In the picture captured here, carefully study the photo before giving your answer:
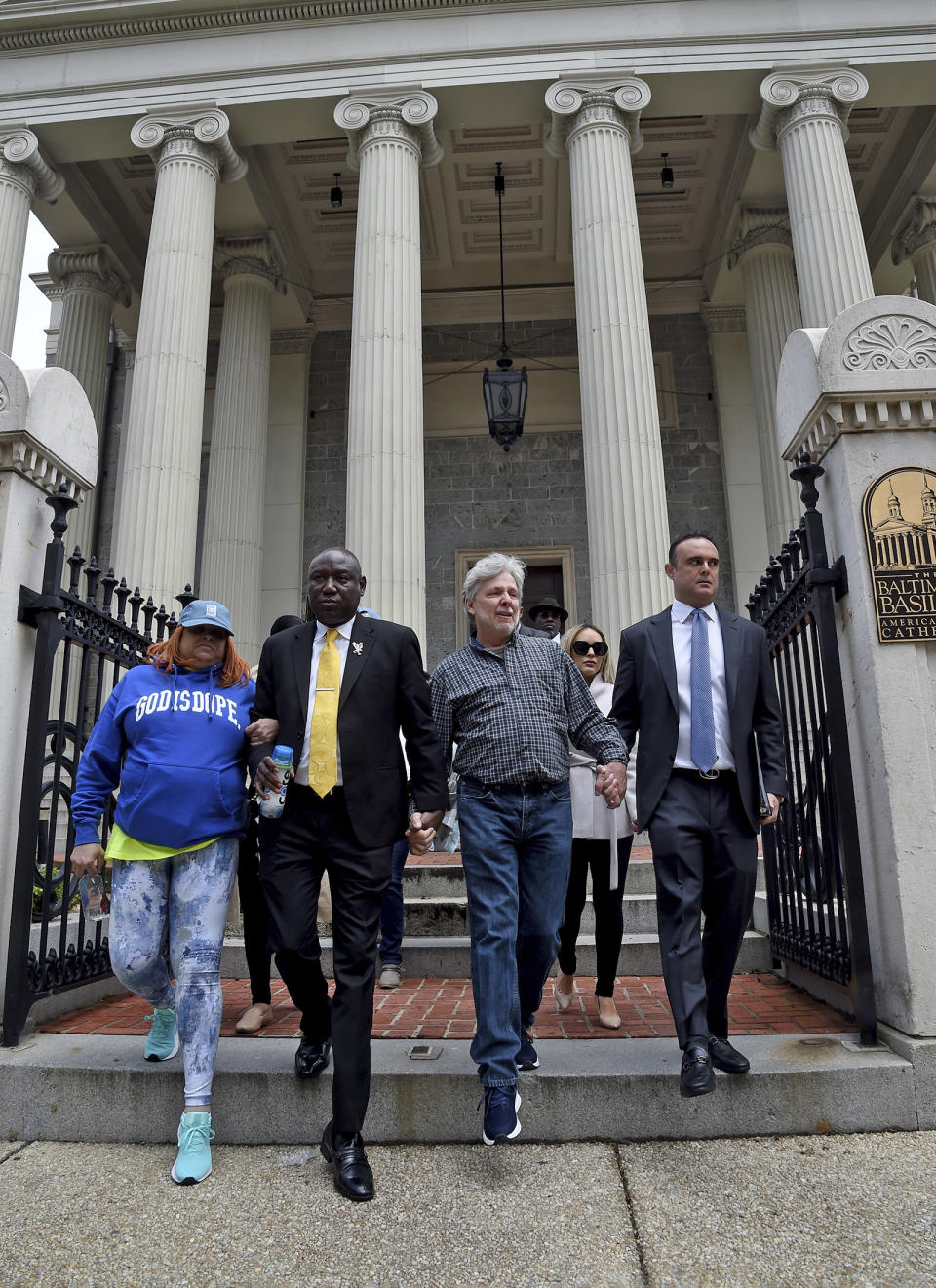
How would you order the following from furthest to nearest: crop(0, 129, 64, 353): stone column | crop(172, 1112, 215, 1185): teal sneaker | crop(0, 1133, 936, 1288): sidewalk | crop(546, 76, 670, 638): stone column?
crop(0, 129, 64, 353): stone column
crop(546, 76, 670, 638): stone column
crop(172, 1112, 215, 1185): teal sneaker
crop(0, 1133, 936, 1288): sidewalk

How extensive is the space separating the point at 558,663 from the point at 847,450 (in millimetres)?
1563

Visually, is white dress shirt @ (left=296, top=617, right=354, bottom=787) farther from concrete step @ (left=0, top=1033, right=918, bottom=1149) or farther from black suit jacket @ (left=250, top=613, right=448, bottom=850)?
concrete step @ (left=0, top=1033, right=918, bottom=1149)

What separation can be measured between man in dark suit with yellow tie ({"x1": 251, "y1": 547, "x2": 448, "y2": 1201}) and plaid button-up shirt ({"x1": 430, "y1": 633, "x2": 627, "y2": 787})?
132 mm

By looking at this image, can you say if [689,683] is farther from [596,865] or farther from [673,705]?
[596,865]

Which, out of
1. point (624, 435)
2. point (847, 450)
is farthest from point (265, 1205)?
point (624, 435)

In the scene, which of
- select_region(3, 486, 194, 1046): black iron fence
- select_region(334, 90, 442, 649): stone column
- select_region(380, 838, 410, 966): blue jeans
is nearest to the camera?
select_region(3, 486, 194, 1046): black iron fence

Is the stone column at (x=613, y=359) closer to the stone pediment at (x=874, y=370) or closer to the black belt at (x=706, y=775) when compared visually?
the stone pediment at (x=874, y=370)

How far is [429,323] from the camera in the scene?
53.6ft

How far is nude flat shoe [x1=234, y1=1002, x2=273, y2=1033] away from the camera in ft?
12.6

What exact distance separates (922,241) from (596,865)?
44.4ft

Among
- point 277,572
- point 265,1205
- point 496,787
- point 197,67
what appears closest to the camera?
point 265,1205

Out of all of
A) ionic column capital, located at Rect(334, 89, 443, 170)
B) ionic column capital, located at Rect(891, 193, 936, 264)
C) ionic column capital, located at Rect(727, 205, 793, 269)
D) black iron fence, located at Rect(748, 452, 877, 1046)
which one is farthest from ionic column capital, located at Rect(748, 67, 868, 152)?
black iron fence, located at Rect(748, 452, 877, 1046)

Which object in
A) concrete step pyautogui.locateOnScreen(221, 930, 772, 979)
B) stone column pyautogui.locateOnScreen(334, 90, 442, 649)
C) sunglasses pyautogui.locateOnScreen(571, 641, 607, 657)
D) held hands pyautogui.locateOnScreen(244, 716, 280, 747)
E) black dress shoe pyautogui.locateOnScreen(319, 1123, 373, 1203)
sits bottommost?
black dress shoe pyautogui.locateOnScreen(319, 1123, 373, 1203)

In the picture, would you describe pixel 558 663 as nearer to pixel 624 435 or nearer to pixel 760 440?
pixel 624 435
